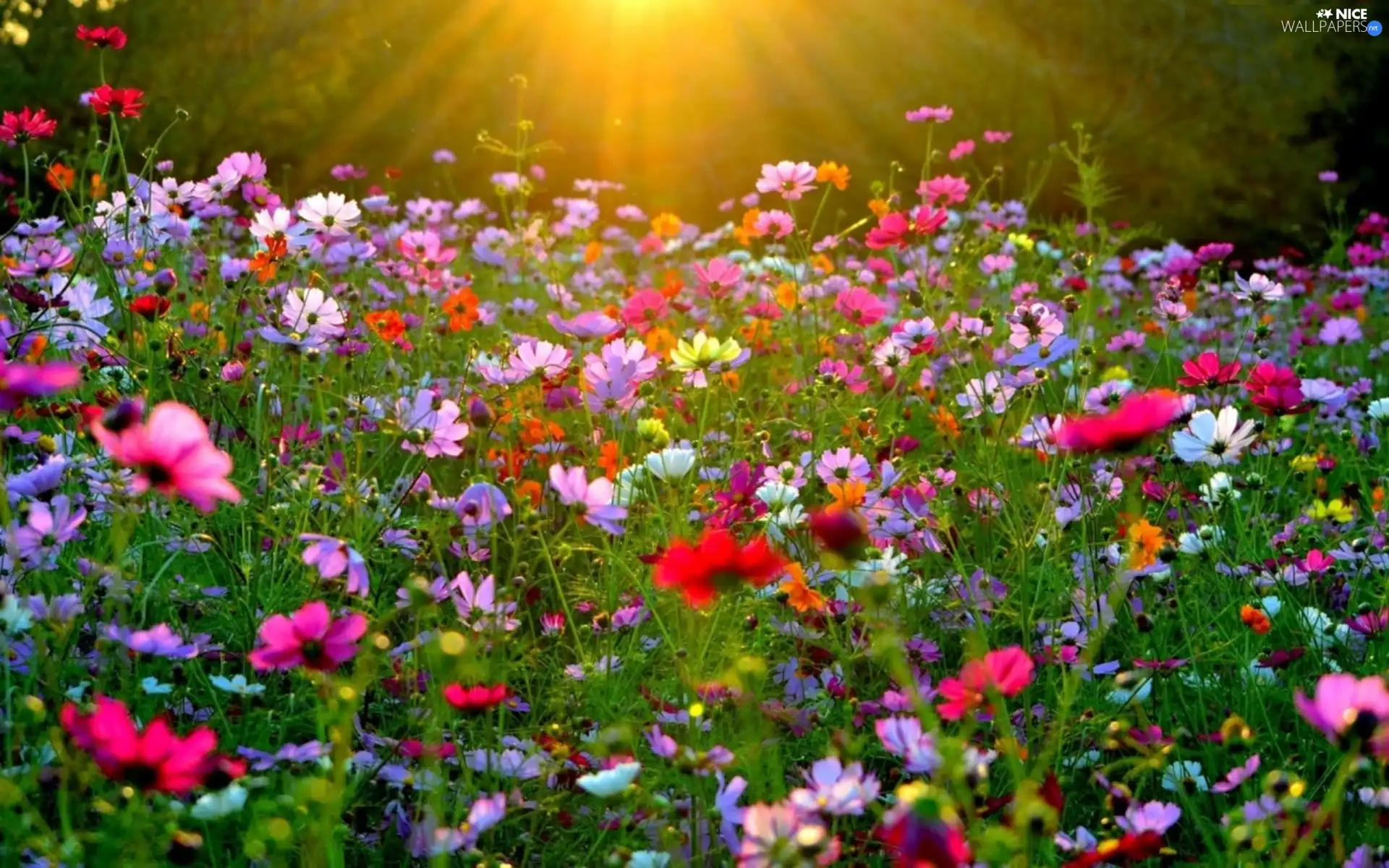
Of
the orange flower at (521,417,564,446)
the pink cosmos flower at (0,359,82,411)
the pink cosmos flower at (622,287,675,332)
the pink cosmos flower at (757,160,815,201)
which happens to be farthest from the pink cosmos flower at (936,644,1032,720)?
the pink cosmos flower at (757,160,815,201)

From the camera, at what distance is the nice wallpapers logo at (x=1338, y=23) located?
6711 mm

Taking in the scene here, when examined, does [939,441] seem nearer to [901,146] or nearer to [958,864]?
[958,864]

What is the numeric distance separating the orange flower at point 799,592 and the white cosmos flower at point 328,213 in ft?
2.54

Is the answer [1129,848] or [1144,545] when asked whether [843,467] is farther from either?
[1129,848]

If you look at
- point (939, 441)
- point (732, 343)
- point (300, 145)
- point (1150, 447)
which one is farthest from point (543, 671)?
point (300, 145)

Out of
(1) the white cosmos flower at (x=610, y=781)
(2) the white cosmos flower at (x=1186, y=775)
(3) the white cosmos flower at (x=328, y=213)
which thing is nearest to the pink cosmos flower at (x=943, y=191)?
(3) the white cosmos flower at (x=328, y=213)

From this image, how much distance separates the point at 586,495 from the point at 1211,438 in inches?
26.7

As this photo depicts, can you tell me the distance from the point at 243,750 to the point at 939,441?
1.55 metres

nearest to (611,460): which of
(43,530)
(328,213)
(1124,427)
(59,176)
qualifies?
(328,213)

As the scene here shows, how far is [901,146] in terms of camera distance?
20.8ft

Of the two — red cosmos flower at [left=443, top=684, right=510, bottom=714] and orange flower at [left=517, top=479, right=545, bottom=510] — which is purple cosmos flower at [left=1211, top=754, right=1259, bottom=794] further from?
orange flower at [left=517, top=479, right=545, bottom=510]

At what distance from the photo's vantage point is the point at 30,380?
79 centimetres

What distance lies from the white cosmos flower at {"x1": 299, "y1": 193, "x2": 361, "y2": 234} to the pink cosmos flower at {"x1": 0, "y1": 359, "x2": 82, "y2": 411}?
2.63 feet

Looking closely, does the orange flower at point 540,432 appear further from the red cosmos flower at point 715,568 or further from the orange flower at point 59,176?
the red cosmos flower at point 715,568
